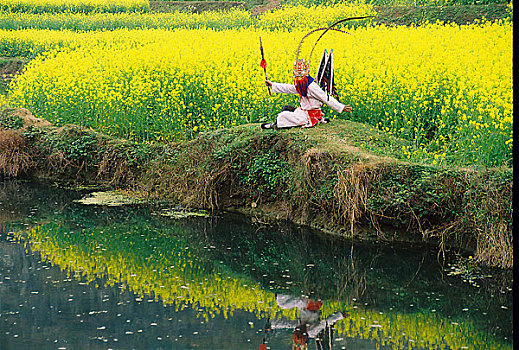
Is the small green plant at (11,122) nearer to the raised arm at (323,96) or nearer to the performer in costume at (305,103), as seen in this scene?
the performer in costume at (305,103)

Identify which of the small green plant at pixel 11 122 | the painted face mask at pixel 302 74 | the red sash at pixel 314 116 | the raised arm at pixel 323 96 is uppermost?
the painted face mask at pixel 302 74

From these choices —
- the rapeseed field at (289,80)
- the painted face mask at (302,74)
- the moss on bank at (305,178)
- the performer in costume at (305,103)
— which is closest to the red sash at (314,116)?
the performer in costume at (305,103)

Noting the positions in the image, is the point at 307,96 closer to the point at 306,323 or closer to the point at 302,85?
the point at 302,85

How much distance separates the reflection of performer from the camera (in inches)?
246

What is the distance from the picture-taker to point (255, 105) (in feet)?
39.6

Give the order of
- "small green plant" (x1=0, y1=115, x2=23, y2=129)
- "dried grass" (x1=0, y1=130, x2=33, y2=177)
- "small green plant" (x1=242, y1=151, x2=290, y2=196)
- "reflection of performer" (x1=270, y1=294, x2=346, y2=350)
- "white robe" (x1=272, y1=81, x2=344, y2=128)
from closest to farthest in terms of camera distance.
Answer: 1. "reflection of performer" (x1=270, y1=294, x2=346, y2=350)
2. "small green plant" (x1=242, y1=151, x2=290, y2=196)
3. "white robe" (x1=272, y1=81, x2=344, y2=128)
4. "dried grass" (x1=0, y1=130, x2=33, y2=177)
5. "small green plant" (x1=0, y1=115, x2=23, y2=129)

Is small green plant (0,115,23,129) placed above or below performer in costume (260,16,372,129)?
below

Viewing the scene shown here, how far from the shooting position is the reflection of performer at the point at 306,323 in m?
6.25

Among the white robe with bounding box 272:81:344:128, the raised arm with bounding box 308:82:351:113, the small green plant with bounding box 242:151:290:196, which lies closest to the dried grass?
the small green plant with bounding box 242:151:290:196

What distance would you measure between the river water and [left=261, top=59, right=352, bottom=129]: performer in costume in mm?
1440

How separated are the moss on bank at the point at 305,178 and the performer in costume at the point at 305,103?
8.3 inches

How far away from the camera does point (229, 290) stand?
7.55m

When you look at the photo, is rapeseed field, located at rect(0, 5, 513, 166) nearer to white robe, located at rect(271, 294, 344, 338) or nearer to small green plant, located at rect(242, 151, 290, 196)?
small green plant, located at rect(242, 151, 290, 196)

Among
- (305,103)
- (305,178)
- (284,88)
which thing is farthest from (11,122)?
(305,178)
